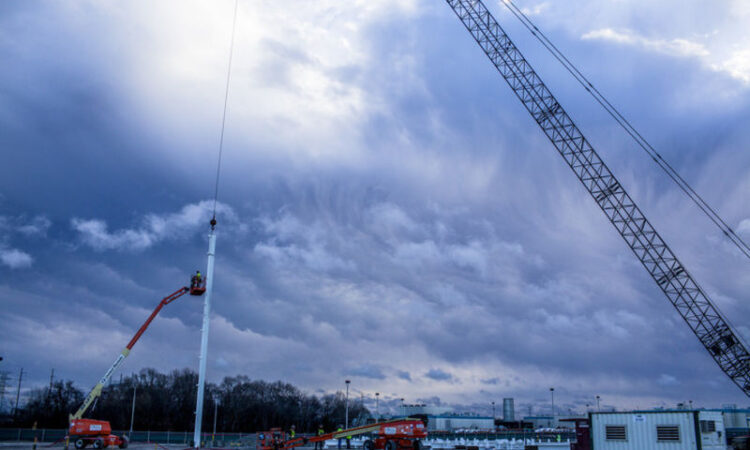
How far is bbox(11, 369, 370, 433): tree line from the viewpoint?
114 metres

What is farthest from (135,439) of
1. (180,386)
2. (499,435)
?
(180,386)

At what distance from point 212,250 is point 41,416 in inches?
3448

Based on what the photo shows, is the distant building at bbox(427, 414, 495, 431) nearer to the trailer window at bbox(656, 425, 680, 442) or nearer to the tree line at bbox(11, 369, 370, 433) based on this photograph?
the tree line at bbox(11, 369, 370, 433)

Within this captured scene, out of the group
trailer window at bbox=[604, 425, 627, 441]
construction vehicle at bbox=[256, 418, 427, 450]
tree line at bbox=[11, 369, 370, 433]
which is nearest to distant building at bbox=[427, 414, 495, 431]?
tree line at bbox=[11, 369, 370, 433]

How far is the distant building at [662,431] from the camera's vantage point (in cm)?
3919

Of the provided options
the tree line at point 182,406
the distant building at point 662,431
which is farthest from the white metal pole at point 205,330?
the tree line at point 182,406

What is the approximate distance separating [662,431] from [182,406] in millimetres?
107970

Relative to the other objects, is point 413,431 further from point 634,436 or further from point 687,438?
point 687,438

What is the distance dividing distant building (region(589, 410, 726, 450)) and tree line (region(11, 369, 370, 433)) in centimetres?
A: 7107

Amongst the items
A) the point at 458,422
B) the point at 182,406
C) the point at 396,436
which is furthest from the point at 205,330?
the point at 458,422

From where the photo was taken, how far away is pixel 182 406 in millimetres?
125188

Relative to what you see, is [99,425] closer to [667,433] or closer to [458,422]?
[667,433]

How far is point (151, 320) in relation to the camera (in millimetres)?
56344

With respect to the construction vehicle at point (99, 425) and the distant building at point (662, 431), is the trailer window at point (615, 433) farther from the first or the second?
the construction vehicle at point (99, 425)
